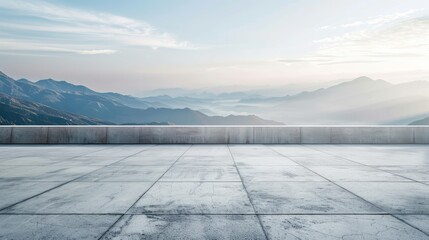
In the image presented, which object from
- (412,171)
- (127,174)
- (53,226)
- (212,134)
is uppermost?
(212,134)

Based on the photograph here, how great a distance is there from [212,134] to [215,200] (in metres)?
10.4

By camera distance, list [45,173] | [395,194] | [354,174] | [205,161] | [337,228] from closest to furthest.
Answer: [337,228], [395,194], [354,174], [45,173], [205,161]

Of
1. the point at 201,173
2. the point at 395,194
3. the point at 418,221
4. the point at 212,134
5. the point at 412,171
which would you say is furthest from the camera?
the point at 212,134

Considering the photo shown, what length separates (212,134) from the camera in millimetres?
A: 15766

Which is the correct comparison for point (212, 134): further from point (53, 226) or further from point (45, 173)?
point (53, 226)

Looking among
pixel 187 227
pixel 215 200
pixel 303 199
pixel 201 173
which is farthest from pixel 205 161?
pixel 187 227

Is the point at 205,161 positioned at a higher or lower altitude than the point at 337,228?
higher

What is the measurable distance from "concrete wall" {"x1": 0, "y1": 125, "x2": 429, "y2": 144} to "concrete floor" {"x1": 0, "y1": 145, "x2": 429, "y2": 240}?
246 inches

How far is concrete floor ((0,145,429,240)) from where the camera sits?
406 cm

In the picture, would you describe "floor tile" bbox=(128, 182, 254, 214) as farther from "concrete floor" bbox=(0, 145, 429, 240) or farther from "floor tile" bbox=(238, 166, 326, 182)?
"floor tile" bbox=(238, 166, 326, 182)

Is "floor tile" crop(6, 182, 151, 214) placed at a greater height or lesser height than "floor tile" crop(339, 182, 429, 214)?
lesser

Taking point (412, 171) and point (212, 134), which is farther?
point (212, 134)

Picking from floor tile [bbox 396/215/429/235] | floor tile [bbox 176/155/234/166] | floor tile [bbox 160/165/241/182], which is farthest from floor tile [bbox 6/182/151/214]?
floor tile [bbox 396/215/429/235]

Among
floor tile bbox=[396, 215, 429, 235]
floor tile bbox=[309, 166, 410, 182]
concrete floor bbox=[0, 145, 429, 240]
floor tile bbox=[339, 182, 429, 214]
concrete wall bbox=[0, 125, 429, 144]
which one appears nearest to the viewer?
concrete floor bbox=[0, 145, 429, 240]
